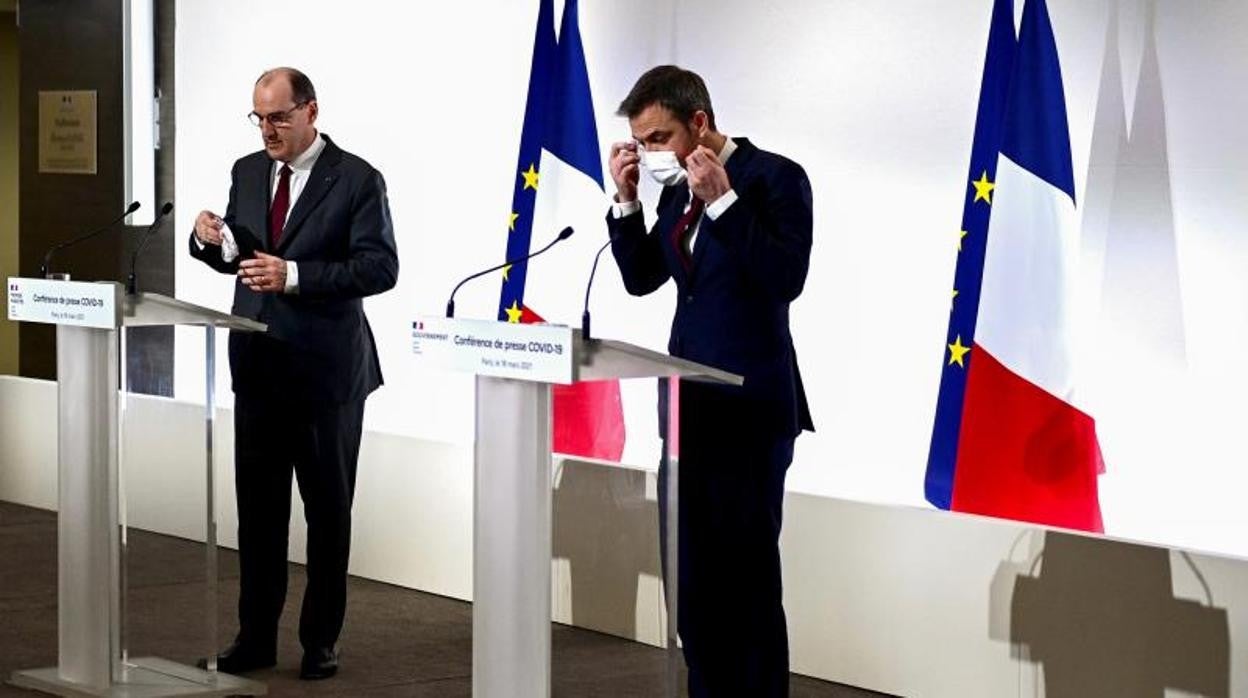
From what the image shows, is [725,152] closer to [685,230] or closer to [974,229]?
[685,230]

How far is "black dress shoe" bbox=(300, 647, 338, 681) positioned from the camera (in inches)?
213

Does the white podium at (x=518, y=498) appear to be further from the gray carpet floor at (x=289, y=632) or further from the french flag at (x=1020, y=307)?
the french flag at (x=1020, y=307)

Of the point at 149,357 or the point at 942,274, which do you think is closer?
the point at 149,357

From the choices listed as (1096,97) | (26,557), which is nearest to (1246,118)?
(1096,97)

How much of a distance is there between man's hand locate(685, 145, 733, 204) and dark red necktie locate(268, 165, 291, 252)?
1.73 metres

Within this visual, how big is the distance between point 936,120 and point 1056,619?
1669 mm

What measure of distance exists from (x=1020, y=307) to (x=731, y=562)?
4.76 ft

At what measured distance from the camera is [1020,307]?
5.25 m

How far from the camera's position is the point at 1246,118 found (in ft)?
16.4

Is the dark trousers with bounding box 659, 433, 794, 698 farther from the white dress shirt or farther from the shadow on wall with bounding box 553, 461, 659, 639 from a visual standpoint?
the white dress shirt

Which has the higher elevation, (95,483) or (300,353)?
(300,353)

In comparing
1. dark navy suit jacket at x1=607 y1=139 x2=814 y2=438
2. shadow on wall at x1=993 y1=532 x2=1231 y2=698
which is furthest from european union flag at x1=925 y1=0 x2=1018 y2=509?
dark navy suit jacket at x1=607 y1=139 x2=814 y2=438

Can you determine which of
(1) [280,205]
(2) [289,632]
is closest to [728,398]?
(1) [280,205]

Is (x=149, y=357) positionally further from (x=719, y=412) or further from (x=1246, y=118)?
(x=1246, y=118)
